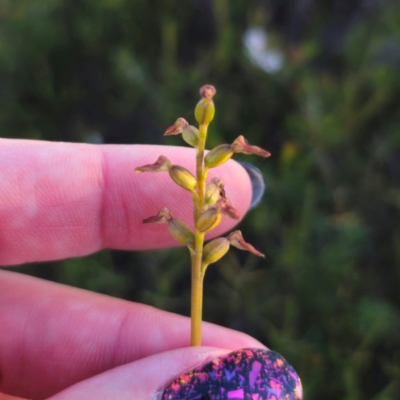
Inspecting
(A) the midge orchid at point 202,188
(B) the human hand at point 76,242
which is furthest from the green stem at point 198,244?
(B) the human hand at point 76,242

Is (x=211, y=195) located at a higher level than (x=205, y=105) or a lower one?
lower

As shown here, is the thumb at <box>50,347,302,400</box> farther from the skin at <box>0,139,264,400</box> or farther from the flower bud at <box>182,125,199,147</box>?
the flower bud at <box>182,125,199,147</box>

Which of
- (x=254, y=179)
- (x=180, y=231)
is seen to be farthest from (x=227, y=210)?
(x=254, y=179)

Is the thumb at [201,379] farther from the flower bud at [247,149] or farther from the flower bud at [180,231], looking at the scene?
the flower bud at [247,149]

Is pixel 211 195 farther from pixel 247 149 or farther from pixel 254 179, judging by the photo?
pixel 254 179

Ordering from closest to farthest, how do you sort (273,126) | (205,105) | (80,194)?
(205,105) < (80,194) < (273,126)
